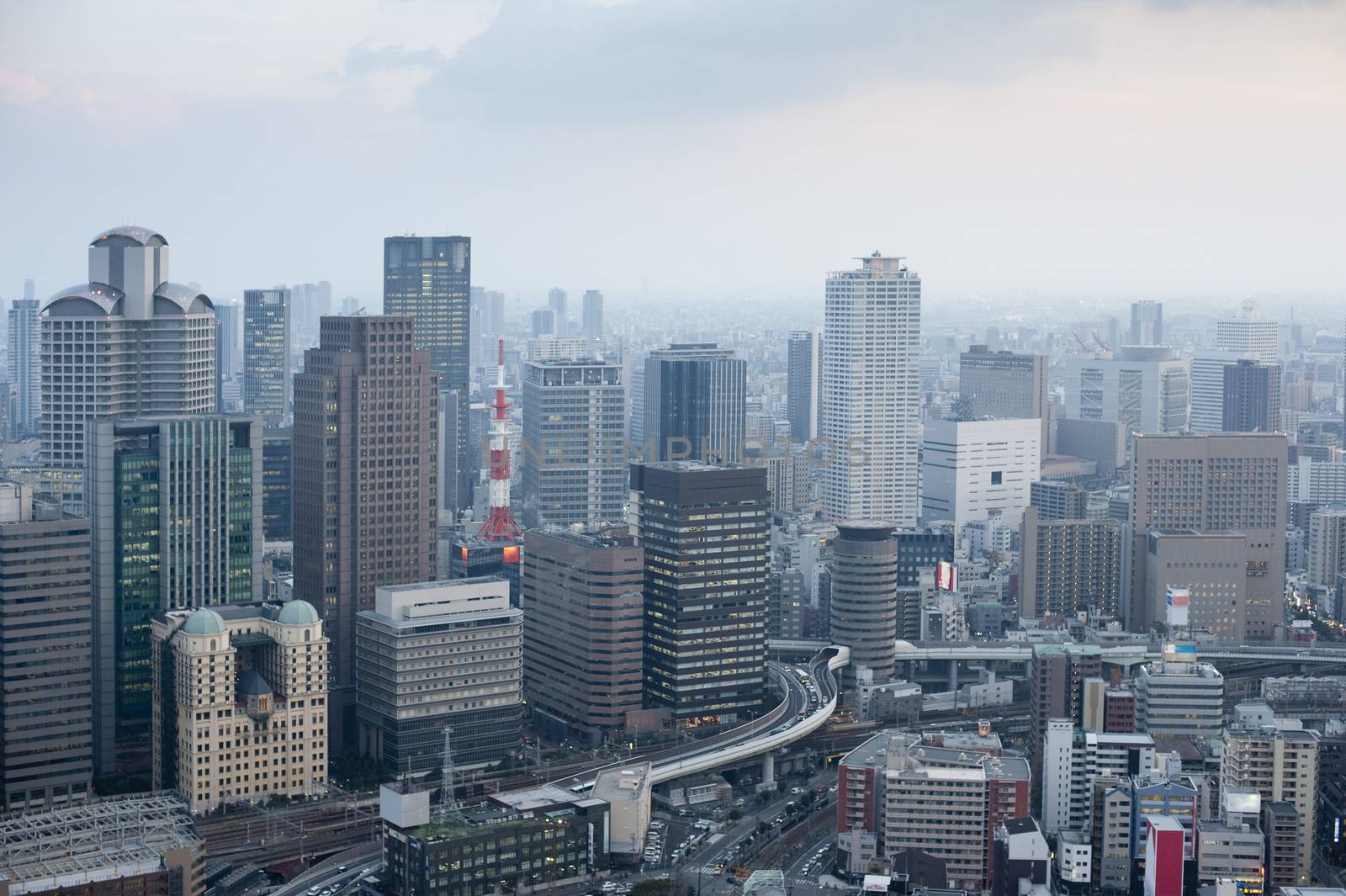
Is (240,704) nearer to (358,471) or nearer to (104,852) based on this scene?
(104,852)

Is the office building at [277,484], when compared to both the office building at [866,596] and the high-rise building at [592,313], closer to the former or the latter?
the office building at [866,596]

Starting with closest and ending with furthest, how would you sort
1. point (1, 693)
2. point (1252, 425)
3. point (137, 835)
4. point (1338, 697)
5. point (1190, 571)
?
1. point (137, 835)
2. point (1, 693)
3. point (1338, 697)
4. point (1190, 571)
5. point (1252, 425)

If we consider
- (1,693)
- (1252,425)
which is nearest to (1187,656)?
(1,693)

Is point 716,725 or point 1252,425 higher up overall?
point 1252,425

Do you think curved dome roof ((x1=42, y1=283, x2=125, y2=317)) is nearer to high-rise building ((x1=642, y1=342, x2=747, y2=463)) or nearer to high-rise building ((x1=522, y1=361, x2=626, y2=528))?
high-rise building ((x1=522, y1=361, x2=626, y2=528))

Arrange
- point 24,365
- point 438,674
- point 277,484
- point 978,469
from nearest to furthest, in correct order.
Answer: point 438,674, point 277,484, point 978,469, point 24,365

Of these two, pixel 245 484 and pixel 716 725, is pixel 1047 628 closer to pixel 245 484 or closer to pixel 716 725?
pixel 716 725

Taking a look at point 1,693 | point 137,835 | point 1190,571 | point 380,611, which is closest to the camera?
point 137,835

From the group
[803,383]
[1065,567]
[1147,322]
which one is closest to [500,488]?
[1065,567]

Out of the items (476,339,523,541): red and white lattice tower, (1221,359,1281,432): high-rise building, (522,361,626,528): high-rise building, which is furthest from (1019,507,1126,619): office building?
(1221,359,1281,432): high-rise building
